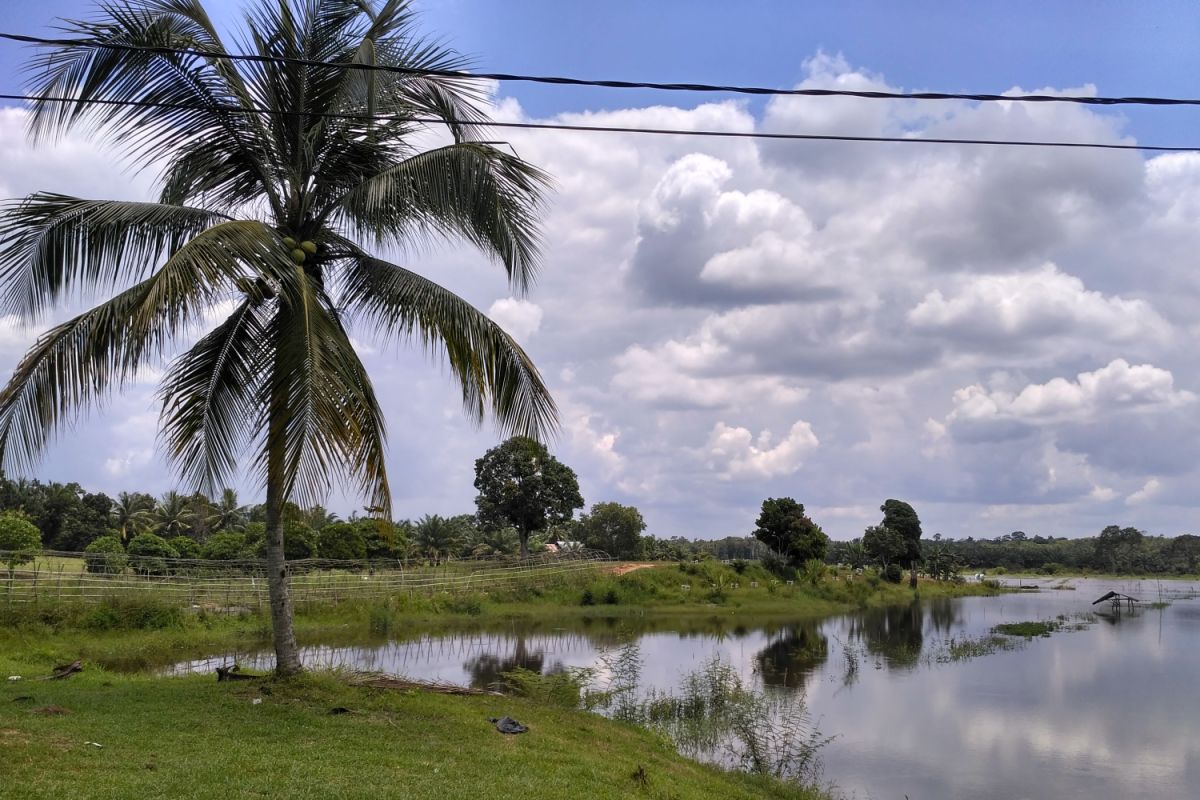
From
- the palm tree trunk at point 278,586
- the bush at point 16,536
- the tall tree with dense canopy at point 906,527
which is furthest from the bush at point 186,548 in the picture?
the tall tree with dense canopy at point 906,527

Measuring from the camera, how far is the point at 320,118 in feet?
31.3

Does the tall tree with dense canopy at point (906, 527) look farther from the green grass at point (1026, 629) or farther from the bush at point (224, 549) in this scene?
A: the bush at point (224, 549)

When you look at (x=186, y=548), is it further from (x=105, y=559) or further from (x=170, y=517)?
(x=170, y=517)

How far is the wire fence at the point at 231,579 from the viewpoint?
1952 centimetres

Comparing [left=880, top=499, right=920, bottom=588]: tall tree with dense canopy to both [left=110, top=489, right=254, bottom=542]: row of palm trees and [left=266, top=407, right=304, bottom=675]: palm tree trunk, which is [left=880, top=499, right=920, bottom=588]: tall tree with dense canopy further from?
[left=266, top=407, right=304, bottom=675]: palm tree trunk

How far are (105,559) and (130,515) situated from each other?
26372mm

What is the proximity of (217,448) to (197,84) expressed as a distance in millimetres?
3896

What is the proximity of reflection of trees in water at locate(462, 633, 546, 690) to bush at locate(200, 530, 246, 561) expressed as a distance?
15487 mm

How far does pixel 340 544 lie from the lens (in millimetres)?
38812

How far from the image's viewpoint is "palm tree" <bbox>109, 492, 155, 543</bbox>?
4788 centimetres

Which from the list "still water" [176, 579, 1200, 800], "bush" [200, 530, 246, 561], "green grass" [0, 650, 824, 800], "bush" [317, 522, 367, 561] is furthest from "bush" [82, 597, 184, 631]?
"bush" [317, 522, 367, 561]

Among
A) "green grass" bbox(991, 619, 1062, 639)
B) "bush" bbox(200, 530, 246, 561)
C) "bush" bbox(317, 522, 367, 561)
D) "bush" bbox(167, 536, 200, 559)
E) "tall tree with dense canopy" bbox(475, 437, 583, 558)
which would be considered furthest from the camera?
"tall tree with dense canopy" bbox(475, 437, 583, 558)

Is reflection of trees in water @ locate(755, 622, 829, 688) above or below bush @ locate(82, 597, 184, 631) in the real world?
below

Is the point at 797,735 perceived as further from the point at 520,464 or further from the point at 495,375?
the point at 520,464
